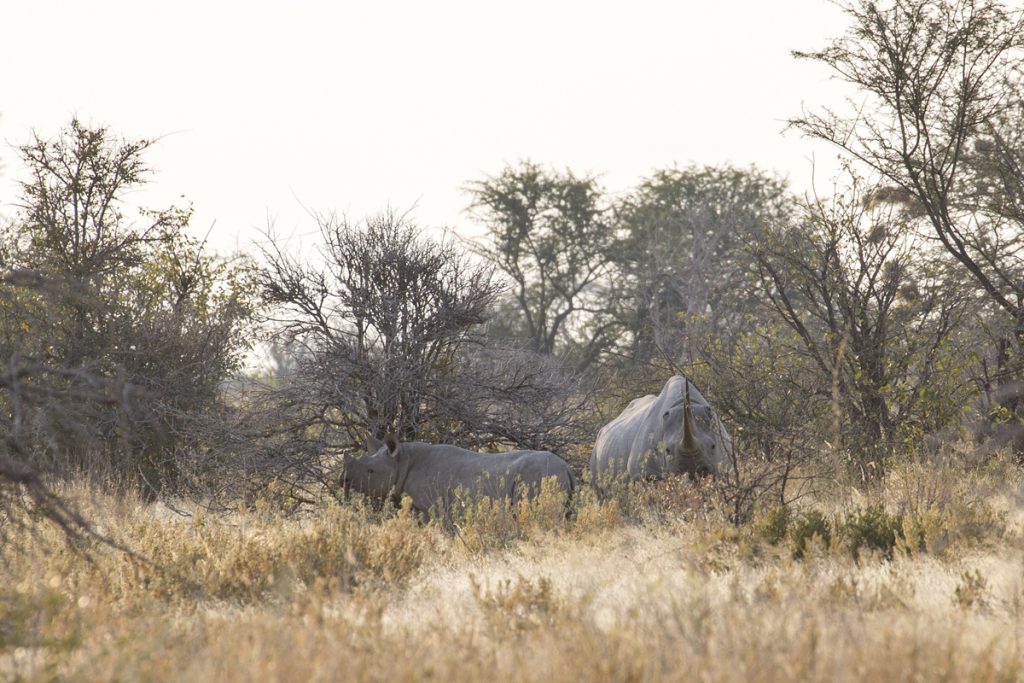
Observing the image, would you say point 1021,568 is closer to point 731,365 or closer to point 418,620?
point 418,620

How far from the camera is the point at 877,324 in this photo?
12523 millimetres

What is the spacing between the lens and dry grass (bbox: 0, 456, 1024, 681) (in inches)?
166

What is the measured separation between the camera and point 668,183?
109 ft

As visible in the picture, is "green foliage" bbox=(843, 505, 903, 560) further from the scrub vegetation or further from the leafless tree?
the leafless tree

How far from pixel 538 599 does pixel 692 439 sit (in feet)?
14.5

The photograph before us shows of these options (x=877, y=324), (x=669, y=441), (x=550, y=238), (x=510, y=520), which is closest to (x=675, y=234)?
(x=550, y=238)

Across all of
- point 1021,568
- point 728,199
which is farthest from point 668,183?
point 1021,568

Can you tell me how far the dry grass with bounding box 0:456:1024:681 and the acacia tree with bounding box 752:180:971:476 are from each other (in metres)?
3.10

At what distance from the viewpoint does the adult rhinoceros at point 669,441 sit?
9.94 meters

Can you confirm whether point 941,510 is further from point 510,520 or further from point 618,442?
point 618,442

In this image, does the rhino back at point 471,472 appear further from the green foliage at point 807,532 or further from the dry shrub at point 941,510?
the dry shrub at point 941,510

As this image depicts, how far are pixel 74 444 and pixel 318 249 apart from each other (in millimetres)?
4004

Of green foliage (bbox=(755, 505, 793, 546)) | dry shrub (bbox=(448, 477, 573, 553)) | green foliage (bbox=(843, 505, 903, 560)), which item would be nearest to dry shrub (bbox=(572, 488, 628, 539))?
dry shrub (bbox=(448, 477, 573, 553))

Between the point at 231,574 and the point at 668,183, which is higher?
the point at 668,183
